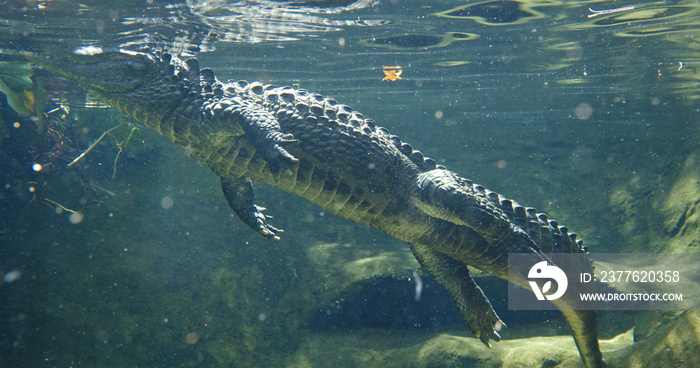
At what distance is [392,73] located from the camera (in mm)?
12156

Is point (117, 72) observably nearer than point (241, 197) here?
Yes

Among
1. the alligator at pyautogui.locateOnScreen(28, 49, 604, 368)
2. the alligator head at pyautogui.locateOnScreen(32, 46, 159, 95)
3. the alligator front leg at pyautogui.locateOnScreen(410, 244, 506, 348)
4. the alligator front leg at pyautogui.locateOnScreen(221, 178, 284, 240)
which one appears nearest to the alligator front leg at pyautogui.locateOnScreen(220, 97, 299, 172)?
the alligator at pyautogui.locateOnScreen(28, 49, 604, 368)

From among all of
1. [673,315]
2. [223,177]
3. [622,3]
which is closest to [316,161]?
[223,177]

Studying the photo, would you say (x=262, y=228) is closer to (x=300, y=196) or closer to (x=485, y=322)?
(x=300, y=196)

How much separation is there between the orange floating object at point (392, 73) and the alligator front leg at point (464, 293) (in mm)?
8805

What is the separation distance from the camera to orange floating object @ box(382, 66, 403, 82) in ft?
37.8

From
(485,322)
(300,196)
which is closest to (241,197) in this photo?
(300,196)

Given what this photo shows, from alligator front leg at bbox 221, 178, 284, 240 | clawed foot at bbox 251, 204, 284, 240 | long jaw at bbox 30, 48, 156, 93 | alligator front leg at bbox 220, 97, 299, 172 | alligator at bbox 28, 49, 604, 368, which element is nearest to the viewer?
alligator front leg at bbox 220, 97, 299, 172

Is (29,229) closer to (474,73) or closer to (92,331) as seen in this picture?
(92,331)

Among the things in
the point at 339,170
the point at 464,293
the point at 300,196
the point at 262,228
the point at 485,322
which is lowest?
the point at 485,322

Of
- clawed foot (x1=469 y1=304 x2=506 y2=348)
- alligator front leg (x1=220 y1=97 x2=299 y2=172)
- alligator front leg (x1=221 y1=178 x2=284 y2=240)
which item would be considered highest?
alligator front leg (x1=220 y1=97 x2=299 y2=172)

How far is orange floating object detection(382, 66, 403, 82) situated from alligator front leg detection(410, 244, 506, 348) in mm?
8805

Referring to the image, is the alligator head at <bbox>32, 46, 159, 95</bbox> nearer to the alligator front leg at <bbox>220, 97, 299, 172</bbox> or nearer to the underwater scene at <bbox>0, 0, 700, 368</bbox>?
the underwater scene at <bbox>0, 0, 700, 368</bbox>

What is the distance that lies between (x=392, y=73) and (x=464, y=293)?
9.80m
